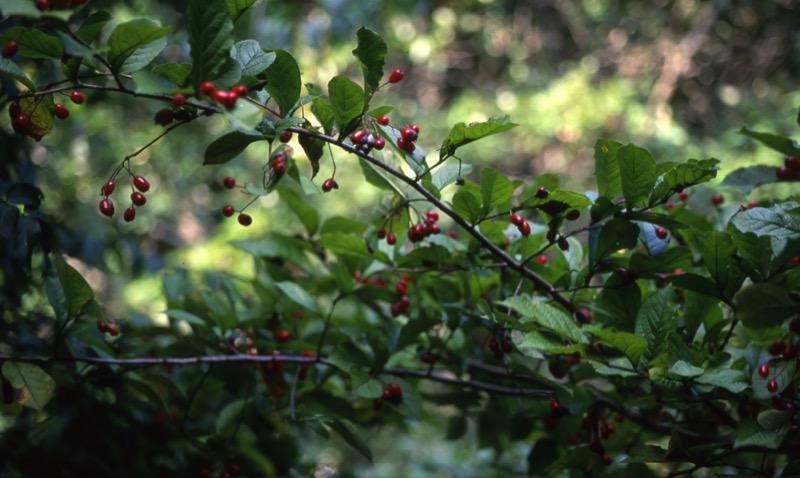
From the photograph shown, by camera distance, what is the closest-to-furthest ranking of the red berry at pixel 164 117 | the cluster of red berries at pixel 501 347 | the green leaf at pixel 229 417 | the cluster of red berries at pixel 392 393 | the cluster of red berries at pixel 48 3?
1. the cluster of red berries at pixel 48 3
2. the red berry at pixel 164 117
3. the cluster of red berries at pixel 501 347
4. the cluster of red berries at pixel 392 393
5. the green leaf at pixel 229 417

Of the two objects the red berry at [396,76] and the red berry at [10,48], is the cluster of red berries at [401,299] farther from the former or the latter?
the red berry at [10,48]

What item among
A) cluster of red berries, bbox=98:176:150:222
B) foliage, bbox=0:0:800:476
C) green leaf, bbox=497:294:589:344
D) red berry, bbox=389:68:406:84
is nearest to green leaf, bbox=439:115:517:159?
foliage, bbox=0:0:800:476

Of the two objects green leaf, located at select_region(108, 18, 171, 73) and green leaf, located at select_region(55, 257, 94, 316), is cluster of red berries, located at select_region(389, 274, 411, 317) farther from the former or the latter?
green leaf, located at select_region(108, 18, 171, 73)

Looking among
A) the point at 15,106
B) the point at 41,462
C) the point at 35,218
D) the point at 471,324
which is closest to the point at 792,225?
the point at 471,324

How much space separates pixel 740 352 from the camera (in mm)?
1225

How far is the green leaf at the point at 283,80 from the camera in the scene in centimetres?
95

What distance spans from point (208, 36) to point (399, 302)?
0.68 m

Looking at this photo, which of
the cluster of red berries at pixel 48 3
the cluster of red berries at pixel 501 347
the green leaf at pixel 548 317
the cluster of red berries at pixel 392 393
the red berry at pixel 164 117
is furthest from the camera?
the cluster of red berries at pixel 392 393

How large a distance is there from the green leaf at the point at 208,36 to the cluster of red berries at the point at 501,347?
1.96ft

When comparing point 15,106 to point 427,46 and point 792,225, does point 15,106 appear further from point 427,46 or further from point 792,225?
point 427,46

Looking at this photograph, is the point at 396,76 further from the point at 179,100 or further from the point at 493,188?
the point at 179,100

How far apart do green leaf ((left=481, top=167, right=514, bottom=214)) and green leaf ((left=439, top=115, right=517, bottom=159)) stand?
0.08m

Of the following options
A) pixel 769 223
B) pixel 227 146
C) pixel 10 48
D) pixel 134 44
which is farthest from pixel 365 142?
pixel 769 223

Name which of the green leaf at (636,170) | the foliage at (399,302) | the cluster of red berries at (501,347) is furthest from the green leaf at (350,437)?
the green leaf at (636,170)
